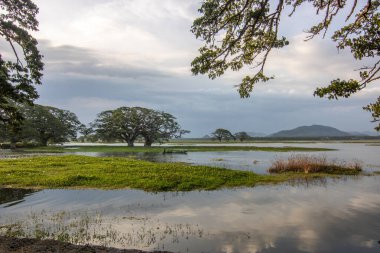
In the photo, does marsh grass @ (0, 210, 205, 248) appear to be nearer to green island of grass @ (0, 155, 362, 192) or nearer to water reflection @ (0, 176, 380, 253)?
water reflection @ (0, 176, 380, 253)

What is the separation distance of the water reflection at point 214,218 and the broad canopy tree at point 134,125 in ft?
268

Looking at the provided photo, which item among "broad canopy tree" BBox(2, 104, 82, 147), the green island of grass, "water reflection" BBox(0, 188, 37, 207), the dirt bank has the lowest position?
the dirt bank

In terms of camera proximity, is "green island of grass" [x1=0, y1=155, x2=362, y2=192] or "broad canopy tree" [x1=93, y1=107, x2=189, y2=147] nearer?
"green island of grass" [x1=0, y1=155, x2=362, y2=192]

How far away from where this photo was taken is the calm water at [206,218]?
1309 centimetres

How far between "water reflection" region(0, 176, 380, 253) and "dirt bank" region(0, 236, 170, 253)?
1263mm

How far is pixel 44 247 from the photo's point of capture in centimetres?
1148

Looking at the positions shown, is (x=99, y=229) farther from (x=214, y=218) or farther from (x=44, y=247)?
(x=214, y=218)

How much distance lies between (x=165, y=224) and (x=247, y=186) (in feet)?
41.9

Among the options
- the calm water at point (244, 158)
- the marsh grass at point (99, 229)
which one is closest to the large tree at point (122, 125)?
the calm water at point (244, 158)

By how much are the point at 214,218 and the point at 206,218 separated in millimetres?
416

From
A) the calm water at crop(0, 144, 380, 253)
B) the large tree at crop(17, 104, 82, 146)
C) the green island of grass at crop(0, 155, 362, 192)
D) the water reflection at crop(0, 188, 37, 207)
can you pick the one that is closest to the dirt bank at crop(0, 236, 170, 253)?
the calm water at crop(0, 144, 380, 253)

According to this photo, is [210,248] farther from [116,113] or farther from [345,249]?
[116,113]

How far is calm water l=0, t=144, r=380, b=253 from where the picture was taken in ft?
43.0

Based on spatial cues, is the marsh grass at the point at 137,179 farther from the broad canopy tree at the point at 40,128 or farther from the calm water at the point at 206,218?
the broad canopy tree at the point at 40,128
